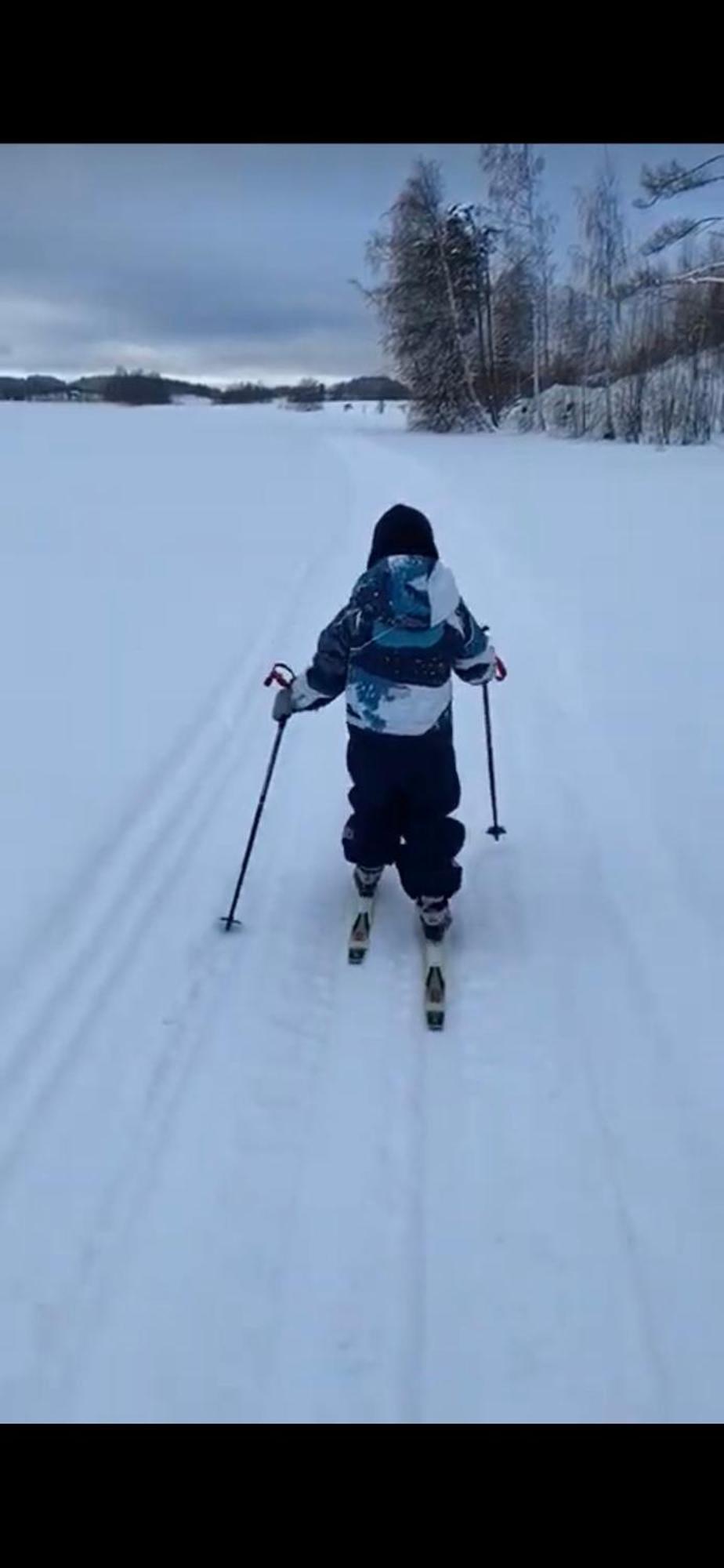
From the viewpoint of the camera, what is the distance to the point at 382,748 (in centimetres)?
316

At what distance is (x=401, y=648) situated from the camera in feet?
9.96

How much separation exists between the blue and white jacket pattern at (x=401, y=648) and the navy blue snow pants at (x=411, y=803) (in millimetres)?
63

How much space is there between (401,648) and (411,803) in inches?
20.6

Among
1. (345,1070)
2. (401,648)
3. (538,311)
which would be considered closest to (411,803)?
(401,648)

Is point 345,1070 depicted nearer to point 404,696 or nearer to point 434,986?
point 434,986

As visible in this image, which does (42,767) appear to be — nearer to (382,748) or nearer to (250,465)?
(382,748)

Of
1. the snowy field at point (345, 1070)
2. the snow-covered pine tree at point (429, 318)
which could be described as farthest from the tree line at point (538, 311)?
the snowy field at point (345, 1070)

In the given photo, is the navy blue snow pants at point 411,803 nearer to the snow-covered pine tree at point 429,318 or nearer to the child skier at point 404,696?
the child skier at point 404,696

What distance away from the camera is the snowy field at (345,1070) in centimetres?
192

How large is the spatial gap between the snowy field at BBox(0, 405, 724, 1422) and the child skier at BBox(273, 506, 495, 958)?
317 millimetres

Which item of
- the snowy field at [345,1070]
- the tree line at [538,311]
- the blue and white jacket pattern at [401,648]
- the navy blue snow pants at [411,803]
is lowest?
the snowy field at [345,1070]

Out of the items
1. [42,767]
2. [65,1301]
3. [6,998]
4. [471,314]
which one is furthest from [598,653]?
[471,314]
